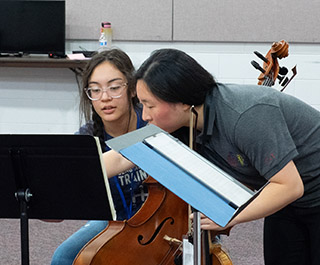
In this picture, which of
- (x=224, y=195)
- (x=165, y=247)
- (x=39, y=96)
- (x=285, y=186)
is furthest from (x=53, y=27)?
(x=224, y=195)

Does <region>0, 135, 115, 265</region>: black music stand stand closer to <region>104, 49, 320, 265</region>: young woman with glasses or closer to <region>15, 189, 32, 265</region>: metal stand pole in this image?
<region>15, 189, 32, 265</region>: metal stand pole

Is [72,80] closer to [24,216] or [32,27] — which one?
[32,27]

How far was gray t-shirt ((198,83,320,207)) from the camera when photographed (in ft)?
4.91

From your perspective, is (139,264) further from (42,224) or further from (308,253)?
(42,224)

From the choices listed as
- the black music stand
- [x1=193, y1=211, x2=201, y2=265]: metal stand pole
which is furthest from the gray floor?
[x1=193, y1=211, x2=201, y2=265]: metal stand pole

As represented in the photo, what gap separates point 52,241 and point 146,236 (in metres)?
1.66

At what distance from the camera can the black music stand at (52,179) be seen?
1.53 metres

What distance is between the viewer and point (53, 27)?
4145 mm

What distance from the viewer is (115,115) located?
2.04m

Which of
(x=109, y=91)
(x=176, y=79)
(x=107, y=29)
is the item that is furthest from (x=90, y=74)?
(x=107, y=29)

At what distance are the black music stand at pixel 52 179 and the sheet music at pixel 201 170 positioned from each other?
351 mm

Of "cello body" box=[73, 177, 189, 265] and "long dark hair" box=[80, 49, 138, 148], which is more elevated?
"long dark hair" box=[80, 49, 138, 148]

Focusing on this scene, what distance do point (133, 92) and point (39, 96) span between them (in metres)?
2.49

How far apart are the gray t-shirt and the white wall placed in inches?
101
